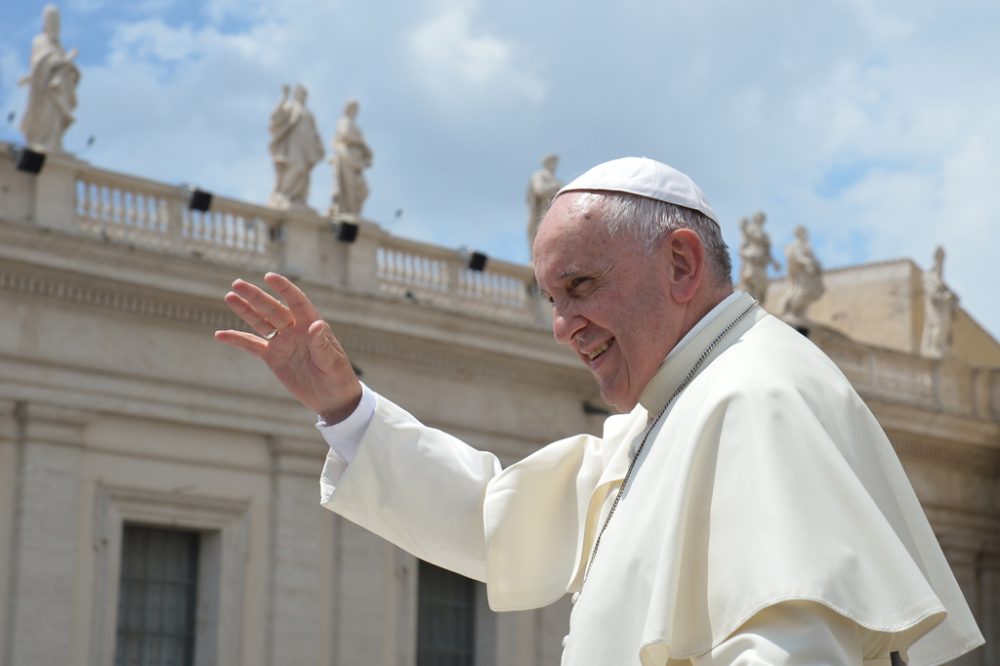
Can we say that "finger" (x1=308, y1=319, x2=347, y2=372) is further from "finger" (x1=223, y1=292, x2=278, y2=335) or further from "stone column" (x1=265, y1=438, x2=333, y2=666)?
"stone column" (x1=265, y1=438, x2=333, y2=666)

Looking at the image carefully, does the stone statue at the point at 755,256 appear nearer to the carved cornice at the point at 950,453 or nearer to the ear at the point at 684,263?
the carved cornice at the point at 950,453

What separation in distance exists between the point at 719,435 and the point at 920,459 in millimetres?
19961

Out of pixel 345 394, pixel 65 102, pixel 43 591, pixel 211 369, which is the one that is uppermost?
pixel 65 102

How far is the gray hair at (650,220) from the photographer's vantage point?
266 centimetres

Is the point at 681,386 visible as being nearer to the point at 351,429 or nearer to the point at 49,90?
the point at 351,429

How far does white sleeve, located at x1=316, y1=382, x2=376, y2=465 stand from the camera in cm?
311

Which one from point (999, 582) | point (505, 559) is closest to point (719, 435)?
point (505, 559)

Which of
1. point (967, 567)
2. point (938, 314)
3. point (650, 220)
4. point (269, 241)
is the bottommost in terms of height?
point (650, 220)

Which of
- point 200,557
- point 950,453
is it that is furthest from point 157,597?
point 950,453

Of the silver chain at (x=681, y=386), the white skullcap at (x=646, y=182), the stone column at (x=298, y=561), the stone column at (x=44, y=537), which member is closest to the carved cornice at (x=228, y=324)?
the stone column at (x=44, y=537)

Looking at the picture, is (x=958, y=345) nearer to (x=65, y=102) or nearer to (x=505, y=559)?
(x=65, y=102)

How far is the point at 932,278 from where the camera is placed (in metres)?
23.6

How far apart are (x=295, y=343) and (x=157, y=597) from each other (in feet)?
41.5

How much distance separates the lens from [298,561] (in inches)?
620
